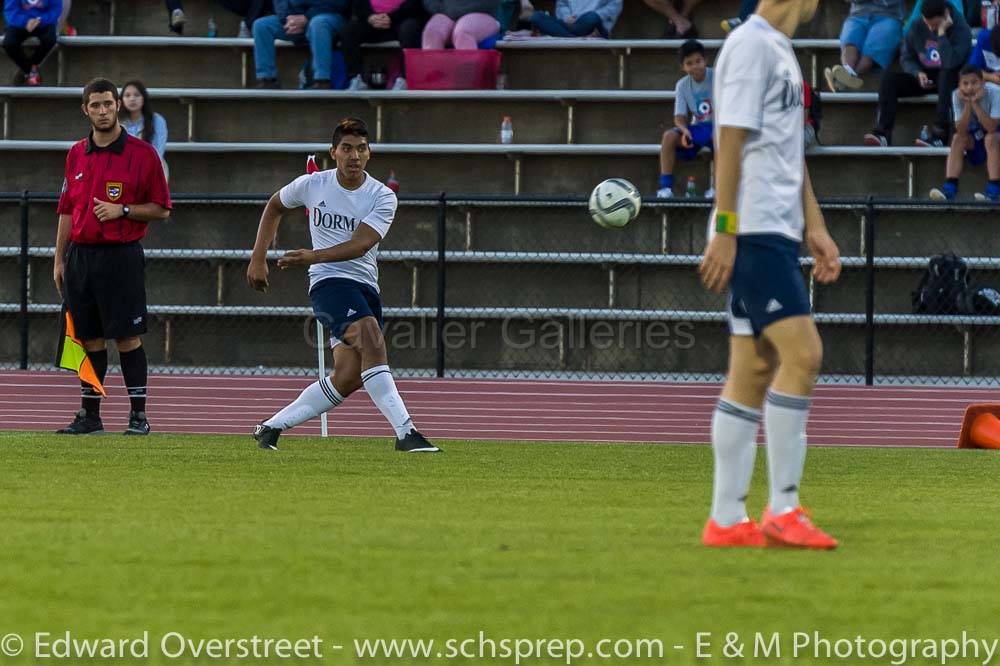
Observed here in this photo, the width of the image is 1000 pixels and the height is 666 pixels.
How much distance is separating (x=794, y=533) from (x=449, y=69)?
1456cm

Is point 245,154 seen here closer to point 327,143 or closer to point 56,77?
point 327,143

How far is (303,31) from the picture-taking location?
19906 millimetres

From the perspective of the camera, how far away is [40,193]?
17688mm

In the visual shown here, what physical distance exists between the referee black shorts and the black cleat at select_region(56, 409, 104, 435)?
1.93 feet

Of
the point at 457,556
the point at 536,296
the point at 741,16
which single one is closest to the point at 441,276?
the point at 536,296

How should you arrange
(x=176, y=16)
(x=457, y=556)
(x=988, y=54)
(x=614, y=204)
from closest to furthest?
(x=457, y=556) → (x=614, y=204) → (x=988, y=54) → (x=176, y=16)

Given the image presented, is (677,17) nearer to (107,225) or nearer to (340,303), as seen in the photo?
(107,225)

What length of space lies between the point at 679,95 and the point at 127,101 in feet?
19.1

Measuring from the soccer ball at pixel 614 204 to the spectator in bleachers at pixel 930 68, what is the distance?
592 cm

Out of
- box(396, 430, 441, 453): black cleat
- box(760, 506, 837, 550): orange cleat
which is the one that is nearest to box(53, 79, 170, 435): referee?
box(396, 430, 441, 453): black cleat

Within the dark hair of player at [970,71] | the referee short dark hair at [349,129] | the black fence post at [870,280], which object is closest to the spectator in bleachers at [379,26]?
the black fence post at [870,280]

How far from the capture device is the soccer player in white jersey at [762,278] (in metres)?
5.68

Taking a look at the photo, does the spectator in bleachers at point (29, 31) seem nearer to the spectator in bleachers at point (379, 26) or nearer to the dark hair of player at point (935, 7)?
the spectator in bleachers at point (379, 26)

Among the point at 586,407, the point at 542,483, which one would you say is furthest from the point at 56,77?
the point at 542,483
